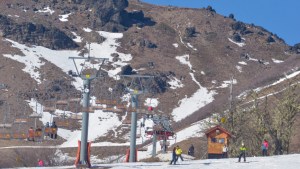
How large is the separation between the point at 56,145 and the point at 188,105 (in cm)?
4574

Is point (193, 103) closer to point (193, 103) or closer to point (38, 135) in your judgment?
point (193, 103)

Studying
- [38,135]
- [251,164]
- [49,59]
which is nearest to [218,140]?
Result: [251,164]

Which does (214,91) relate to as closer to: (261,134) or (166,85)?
(166,85)

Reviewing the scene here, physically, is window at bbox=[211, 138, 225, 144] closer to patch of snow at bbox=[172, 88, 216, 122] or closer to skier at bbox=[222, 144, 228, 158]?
skier at bbox=[222, 144, 228, 158]

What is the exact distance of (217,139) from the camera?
69625mm

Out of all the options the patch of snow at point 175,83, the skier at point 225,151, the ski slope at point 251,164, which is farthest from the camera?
the patch of snow at point 175,83

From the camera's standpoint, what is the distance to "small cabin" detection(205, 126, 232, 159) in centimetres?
6912

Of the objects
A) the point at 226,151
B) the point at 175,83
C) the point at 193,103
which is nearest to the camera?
the point at 226,151

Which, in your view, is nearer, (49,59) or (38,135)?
(38,135)

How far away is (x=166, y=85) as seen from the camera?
182 metres

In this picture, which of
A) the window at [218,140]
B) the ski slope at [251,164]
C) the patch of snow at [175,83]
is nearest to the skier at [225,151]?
the window at [218,140]

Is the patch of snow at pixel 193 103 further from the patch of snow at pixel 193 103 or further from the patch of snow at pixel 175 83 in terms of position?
the patch of snow at pixel 175 83

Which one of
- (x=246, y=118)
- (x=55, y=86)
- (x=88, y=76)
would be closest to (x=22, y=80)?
(x=55, y=86)

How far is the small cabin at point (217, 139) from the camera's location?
227ft
